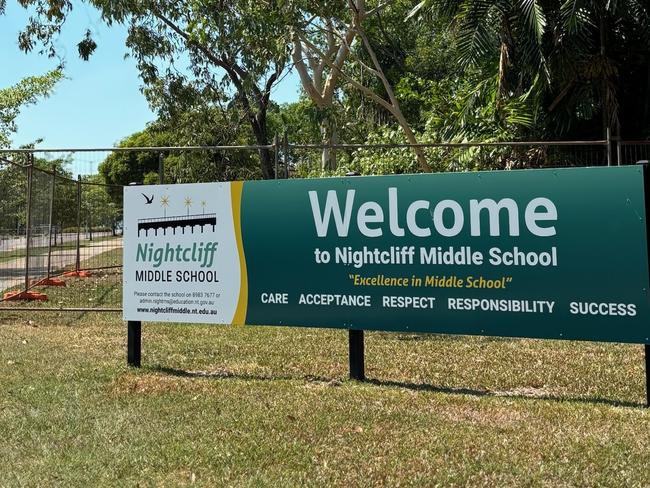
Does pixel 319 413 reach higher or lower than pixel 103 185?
lower

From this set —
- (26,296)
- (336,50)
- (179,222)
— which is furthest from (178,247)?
(336,50)

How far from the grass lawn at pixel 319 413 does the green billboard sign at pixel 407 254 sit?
64cm

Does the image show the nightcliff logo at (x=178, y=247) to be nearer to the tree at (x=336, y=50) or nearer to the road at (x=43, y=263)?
the road at (x=43, y=263)

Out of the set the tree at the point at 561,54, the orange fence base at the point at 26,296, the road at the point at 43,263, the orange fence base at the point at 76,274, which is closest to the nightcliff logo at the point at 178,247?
the orange fence base at the point at 26,296

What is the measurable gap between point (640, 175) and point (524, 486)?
2.51 meters

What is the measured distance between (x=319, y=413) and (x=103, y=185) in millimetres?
12260

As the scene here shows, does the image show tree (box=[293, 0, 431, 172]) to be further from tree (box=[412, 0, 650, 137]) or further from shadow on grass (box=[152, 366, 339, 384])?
shadow on grass (box=[152, 366, 339, 384])

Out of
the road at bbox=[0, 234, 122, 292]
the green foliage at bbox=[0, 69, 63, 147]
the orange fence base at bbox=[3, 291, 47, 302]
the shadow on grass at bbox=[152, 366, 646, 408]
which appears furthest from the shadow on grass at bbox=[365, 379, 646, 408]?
the green foliage at bbox=[0, 69, 63, 147]

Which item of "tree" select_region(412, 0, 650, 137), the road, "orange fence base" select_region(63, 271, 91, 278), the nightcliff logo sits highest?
"tree" select_region(412, 0, 650, 137)

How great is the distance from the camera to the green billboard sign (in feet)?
16.6

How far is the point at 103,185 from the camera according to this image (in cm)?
1595

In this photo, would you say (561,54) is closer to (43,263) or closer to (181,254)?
(181,254)

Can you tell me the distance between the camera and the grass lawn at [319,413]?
404cm

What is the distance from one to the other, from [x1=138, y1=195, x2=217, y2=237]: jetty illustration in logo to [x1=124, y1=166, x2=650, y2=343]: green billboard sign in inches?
0.4
